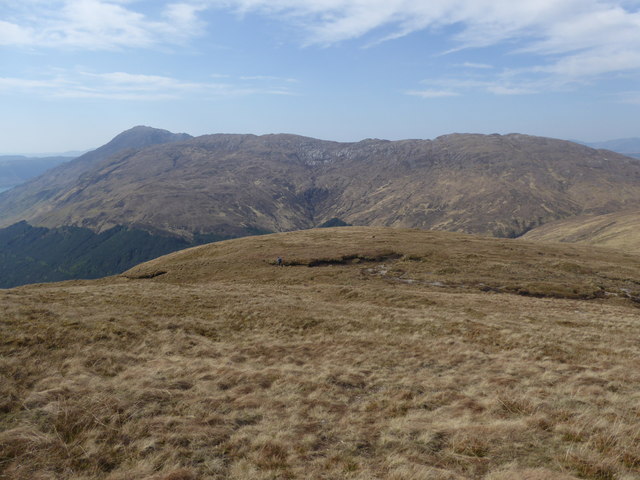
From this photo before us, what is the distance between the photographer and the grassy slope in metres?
9.84

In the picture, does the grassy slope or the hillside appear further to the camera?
the hillside

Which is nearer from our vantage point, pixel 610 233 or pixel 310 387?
pixel 310 387

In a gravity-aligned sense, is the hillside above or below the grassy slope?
below

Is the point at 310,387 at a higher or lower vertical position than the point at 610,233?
higher

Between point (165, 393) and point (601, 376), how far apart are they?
62.4ft

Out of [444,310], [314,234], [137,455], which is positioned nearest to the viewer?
[137,455]

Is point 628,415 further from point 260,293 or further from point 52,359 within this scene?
point 260,293

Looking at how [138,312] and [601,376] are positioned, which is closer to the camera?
[601,376]

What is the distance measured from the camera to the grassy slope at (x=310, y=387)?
9836 mm

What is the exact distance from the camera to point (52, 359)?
53.6 ft

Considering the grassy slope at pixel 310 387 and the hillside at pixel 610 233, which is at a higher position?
the grassy slope at pixel 310 387

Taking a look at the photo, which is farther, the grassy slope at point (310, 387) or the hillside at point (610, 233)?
the hillside at point (610, 233)

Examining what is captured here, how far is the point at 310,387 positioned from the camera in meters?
15.4

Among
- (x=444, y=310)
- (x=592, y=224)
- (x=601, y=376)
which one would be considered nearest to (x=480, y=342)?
(x=601, y=376)
